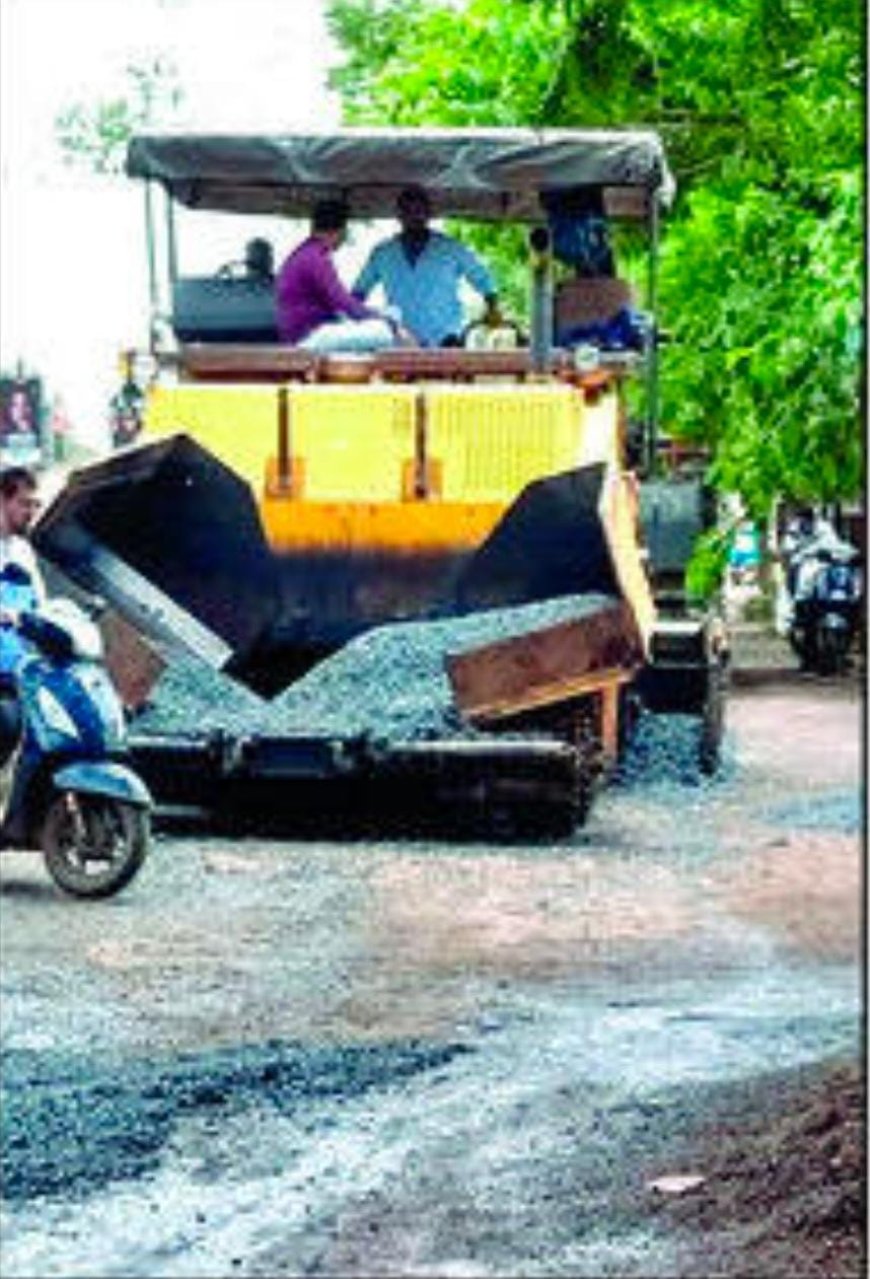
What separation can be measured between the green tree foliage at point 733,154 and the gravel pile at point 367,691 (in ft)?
4.44

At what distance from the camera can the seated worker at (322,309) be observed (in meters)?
10.5

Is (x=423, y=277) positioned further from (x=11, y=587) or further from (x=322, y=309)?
(x=11, y=587)

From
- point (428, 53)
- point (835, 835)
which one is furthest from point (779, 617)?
point (835, 835)

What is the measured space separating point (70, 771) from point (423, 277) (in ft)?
12.2

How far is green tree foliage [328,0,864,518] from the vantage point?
480cm

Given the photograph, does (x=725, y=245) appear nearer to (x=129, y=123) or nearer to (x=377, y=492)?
(x=377, y=492)

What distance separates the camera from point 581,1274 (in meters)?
3.97

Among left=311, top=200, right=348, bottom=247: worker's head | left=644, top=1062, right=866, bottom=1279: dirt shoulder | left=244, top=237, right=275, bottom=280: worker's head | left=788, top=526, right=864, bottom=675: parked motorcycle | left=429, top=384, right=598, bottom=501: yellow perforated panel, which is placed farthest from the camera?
left=788, top=526, right=864, bottom=675: parked motorcycle

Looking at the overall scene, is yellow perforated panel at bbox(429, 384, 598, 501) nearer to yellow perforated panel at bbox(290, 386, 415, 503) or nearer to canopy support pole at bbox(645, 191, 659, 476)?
yellow perforated panel at bbox(290, 386, 415, 503)

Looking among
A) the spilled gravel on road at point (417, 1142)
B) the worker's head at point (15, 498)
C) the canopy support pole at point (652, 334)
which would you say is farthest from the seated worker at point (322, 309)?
the spilled gravel on road at point (417, 1142)

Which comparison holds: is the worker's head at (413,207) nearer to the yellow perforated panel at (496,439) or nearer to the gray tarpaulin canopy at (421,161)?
the gray tarpaulin canopy at (421,161)

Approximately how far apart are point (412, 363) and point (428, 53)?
178 inches

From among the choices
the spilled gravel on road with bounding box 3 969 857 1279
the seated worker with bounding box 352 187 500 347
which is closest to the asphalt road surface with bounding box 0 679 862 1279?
the spilled gravel on road with bounding box 3 969 857 1279

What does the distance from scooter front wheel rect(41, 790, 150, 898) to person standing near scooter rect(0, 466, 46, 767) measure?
31cm
